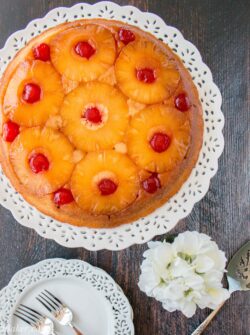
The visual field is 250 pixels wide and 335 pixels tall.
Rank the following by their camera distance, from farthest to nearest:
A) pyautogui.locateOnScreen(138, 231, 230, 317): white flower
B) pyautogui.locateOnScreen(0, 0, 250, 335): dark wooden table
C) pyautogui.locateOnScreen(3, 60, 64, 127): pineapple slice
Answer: pyautogui.locateOnScreen(0, 0, 250, 335): dark wooden table
pyautogui.locateOnScreen(3, 60, 64, 127): pineapple slice
pyautogui.locateOnScreen(138, 231, 230, 317): white flower

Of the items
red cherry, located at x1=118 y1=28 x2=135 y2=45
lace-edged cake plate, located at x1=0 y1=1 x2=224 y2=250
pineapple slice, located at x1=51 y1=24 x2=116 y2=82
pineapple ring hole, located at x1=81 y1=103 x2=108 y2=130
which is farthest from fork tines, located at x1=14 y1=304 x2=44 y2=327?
red cherry, located at x1=118 y1=28 x2=135 y2=45

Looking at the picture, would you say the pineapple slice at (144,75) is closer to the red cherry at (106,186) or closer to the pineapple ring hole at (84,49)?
the pineapple ring hole at (84,49)

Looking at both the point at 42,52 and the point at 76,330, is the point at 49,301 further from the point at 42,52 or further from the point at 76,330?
the point at 42,52

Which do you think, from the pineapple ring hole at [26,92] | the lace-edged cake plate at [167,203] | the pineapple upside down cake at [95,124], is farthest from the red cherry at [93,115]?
the lace-edged cake plate at [167,203]

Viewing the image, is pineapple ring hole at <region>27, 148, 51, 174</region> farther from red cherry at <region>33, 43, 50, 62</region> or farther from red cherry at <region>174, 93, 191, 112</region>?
red cherry at <region>174, 93, 191, 112</region>

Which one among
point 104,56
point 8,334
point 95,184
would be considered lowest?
point 8,334

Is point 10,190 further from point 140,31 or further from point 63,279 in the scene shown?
point 140,31

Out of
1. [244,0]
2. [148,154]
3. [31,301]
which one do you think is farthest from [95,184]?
[244,0]
